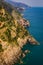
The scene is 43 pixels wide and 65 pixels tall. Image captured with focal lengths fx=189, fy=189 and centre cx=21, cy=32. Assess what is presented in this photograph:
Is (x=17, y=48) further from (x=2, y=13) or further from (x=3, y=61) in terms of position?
(x=2, y=13)

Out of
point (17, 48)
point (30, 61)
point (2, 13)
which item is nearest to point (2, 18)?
point (2, 13)

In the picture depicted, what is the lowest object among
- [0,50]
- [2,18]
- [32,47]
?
[32,47]

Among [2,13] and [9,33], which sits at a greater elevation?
[2,13]

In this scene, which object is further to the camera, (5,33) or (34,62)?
(5,33)

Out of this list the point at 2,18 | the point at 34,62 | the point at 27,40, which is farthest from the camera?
the point at 27,40

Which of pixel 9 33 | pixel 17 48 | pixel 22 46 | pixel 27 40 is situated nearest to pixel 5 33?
pixel 9 33

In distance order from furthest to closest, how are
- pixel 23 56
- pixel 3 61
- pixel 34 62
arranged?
pixel 23 56 < pixel 34 62 < pixel 3 61

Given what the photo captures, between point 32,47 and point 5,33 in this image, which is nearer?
Result: point 5,33

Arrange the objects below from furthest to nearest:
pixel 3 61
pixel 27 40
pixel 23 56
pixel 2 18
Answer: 1. pixel 27 40
2. pixel 2 18
3. pixel 23 56
4. pixel 3 61

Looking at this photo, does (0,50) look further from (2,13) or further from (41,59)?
(2,13)
